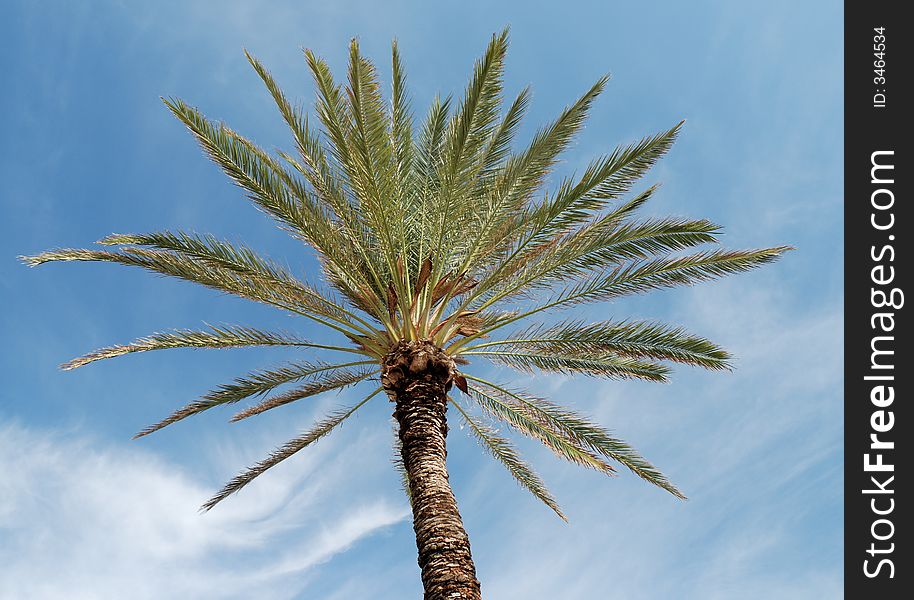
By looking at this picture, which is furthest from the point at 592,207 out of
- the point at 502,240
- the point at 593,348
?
the point at 593,348

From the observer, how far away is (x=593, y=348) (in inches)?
395

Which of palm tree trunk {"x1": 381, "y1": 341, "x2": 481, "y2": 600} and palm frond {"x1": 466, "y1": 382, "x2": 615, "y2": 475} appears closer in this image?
palm tree trunk {"x1": 381, "y1": 341, "x2": 481, "y2": 600}

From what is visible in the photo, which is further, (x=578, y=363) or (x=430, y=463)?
(x=578, y=363)

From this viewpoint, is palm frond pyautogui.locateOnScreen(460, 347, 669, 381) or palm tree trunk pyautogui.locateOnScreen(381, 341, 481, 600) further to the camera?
palm frond pyautogui.locateOnScreen(460, 347, 669, 381)

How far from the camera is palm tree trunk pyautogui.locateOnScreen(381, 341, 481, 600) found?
7129 millimetres

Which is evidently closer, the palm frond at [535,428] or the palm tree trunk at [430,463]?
the palm tree trunk at [430,463]

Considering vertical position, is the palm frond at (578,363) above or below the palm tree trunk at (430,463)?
above

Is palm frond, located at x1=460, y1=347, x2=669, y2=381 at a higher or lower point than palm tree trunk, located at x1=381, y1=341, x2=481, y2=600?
higher

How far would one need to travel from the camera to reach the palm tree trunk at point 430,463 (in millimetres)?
7129

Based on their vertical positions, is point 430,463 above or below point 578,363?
below

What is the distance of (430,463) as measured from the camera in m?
8.21
